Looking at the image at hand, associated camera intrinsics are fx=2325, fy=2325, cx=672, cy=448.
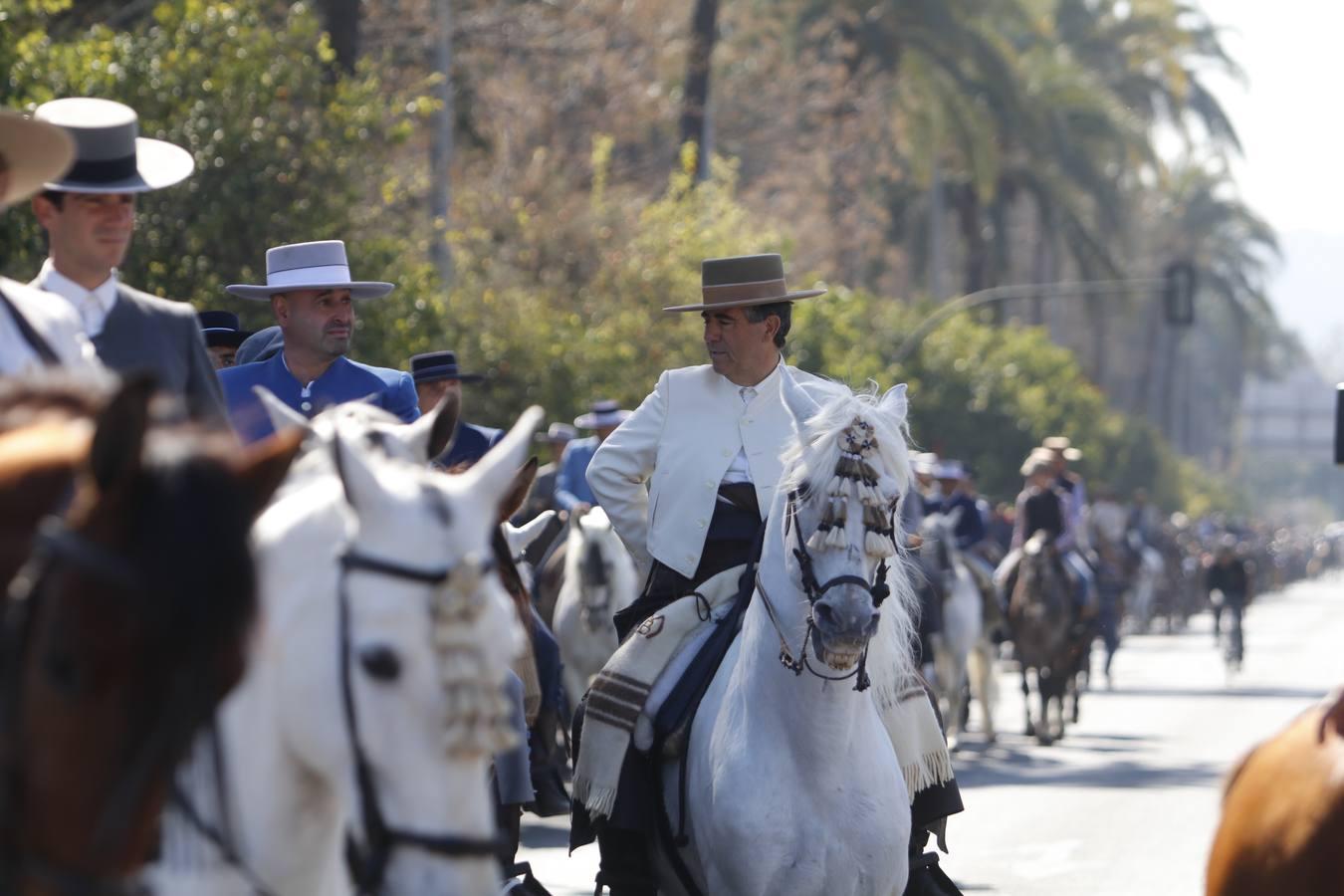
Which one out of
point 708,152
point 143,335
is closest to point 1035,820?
point 143,335

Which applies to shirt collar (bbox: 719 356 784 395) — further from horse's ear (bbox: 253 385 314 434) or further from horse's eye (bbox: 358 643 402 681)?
horse's eye (bbox: 358 643 402 681)

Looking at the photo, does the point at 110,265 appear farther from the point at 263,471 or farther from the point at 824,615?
the point at 824,615

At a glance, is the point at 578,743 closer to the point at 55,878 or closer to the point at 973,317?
the point at 55,878

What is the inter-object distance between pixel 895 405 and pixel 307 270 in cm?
214

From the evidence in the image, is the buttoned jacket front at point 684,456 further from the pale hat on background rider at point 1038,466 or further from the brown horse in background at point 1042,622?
the brown horse in background at point 1042,622

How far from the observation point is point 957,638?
20422 millimetres

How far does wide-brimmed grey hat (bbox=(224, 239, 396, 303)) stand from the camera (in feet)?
25.4

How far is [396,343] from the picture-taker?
1892 cm

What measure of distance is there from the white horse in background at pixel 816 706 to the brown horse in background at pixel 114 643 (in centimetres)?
348

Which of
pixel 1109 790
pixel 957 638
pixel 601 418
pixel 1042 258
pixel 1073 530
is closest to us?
pixel 1109 790

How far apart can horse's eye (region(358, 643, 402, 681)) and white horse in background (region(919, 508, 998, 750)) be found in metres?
15.9

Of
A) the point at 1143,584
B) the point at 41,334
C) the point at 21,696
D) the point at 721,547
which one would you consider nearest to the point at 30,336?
the point at 41,334

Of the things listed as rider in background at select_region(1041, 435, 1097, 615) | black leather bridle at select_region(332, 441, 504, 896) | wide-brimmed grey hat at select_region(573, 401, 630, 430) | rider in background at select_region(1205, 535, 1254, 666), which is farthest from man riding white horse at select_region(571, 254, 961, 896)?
rider in background at select_region(1205, 535, 1254, 666)

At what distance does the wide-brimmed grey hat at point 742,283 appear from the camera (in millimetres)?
8039
